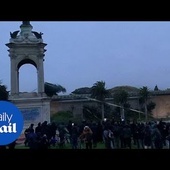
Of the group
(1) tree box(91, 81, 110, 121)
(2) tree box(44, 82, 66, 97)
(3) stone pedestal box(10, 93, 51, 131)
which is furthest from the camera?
(2) tree box(44, 82, 66, 97)

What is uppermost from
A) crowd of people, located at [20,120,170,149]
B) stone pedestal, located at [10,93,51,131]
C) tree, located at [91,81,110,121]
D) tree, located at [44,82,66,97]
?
tree, located at [44,82,66,97]

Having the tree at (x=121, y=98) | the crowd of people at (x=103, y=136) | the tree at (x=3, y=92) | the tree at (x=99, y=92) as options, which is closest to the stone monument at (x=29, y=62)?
the tree at (x=3, y=92)

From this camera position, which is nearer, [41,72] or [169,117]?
[169,117]

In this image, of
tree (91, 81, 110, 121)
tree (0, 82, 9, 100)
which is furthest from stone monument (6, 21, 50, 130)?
tree (91, 81, 110, 121)

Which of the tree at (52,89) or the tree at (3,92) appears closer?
the tree at (3,92)

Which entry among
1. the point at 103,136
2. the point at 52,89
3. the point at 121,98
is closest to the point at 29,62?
the point at 121,98

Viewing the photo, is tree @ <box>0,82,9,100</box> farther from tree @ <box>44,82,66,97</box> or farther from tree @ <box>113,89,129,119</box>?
tree @ <box>44,82,66,97</box>

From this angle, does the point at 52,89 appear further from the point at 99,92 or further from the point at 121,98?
the point at 99,92

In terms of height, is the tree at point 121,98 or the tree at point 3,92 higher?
the tree at point 121,98

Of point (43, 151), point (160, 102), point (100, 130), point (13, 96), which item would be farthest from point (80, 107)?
point (43, 151)

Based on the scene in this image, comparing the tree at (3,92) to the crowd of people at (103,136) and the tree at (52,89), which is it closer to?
the crowd of people at (103,136)
